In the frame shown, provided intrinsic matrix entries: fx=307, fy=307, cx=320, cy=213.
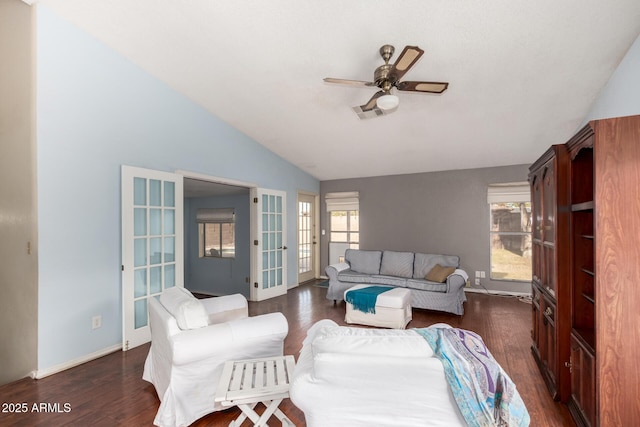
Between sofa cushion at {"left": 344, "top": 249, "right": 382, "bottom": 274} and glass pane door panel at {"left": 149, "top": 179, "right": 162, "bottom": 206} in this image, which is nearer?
glass pane door panel at {"left": 149, "top": 179, "right": 162, "bottom": 206}

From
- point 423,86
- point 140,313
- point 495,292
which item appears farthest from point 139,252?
point 495,292

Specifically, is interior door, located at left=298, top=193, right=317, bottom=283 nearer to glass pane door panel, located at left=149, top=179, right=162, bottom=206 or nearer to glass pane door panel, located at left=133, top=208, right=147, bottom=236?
glass pane door panel, located at left=149, top=179, right=162, bottom=206

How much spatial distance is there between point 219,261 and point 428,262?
385 cm

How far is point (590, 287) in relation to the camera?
2145 mm

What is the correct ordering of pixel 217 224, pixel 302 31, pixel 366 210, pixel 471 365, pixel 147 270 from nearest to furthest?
1. pixel 471 365
2. pixel 302 31
3. pixel 147 270
4. pixel 217 224
5. pixel 366 210

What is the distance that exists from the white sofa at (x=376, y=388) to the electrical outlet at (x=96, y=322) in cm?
266

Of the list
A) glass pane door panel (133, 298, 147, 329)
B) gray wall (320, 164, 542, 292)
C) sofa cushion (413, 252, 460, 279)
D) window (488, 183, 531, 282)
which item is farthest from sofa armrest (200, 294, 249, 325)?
window (488, 183, 531, 282)

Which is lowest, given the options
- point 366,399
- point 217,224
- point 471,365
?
point 366,399

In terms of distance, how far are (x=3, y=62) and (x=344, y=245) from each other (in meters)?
5.76

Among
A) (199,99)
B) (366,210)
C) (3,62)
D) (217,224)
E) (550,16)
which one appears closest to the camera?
(550,16)

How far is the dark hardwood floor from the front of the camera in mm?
2088

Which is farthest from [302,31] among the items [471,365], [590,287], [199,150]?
[590,287]

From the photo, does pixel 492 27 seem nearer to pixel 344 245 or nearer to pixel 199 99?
pixel 199 99

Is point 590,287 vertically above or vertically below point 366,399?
above
